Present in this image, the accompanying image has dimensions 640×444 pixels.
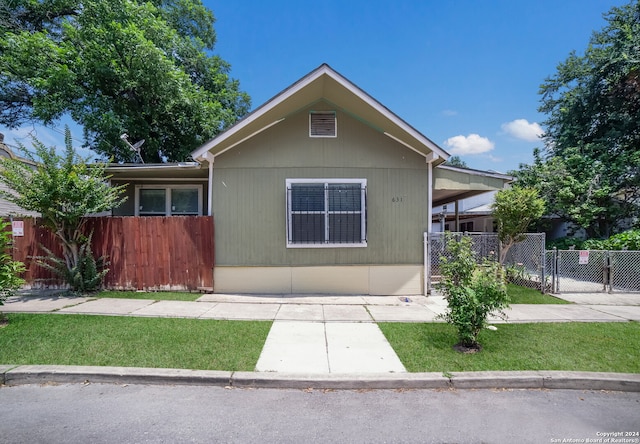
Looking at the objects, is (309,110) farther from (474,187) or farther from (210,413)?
(210,413)

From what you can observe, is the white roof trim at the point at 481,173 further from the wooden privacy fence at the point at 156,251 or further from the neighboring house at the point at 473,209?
the wooden privacy fence at the point at 156,251

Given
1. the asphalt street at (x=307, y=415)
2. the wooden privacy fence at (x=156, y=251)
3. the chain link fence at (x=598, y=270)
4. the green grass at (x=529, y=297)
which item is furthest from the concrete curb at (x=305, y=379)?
the chain link fence at (x=598, y=270)

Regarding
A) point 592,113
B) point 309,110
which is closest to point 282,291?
point 309,110

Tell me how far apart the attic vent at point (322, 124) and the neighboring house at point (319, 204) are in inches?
1.0

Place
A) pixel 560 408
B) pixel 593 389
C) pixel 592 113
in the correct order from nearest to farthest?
pixel 560 408 < pixel 593 389 < pixel 592 113

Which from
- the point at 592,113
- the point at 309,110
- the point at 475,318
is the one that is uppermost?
the point at 592,113

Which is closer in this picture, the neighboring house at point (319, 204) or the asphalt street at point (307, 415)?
the asphalt street at point (307, 415)

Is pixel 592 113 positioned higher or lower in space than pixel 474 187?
higher

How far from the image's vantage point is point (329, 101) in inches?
308

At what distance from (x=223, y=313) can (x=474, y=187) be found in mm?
6842

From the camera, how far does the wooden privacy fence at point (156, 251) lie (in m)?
7.64

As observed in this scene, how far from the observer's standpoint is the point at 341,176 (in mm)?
7875

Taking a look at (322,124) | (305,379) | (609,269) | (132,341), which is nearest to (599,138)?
(609,269)

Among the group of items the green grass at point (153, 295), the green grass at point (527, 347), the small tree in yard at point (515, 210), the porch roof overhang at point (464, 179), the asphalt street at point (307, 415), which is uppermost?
the porch roof overhang at point (464, 179)
